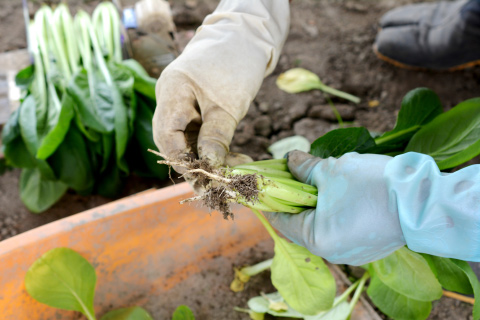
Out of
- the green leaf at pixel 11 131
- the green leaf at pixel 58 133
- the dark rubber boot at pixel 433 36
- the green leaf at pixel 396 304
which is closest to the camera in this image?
the green leaf at pixel 396 304

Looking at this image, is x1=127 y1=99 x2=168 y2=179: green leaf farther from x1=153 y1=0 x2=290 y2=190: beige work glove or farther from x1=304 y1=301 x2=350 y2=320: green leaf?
x1=304 y1=301 x2=350 y2=320: green leaf

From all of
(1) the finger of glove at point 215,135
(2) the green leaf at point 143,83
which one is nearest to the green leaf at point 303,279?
(1) the finger of glove at point 215,135

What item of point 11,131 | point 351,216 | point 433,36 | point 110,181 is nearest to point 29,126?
point 11,131

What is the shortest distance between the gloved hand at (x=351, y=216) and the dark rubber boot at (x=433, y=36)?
46.2 inches

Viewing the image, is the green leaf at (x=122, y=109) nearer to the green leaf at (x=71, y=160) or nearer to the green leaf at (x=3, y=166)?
the green leaf at (x=71, y=160)

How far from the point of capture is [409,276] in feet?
3.14

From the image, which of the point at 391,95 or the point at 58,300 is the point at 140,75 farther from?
the point at 391,95

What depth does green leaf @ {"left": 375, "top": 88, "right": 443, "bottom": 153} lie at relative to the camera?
3.37ft

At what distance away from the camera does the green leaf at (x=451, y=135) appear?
0.87m

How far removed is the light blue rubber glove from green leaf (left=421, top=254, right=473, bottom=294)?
0.65ft

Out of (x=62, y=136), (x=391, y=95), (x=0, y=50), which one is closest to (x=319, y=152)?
(x=62, y=136)

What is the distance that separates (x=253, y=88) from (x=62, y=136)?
68 cm

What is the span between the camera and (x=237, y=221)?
1208mm

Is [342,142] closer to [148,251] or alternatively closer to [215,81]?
[215,81]
